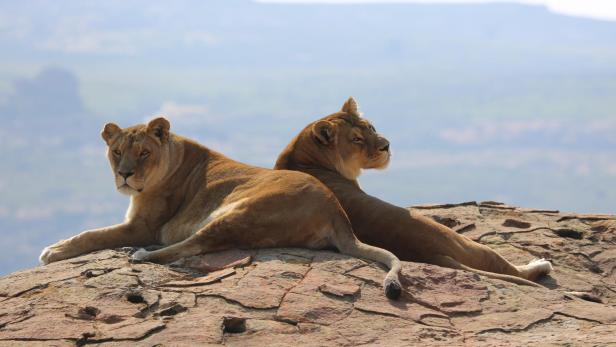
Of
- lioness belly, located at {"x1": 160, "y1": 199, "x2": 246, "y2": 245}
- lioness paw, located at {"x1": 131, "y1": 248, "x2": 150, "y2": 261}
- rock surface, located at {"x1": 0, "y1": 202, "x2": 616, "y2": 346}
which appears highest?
lioness belly, located at {"x1": 160, "y1": 199, "x2": 246, "y2": 245}

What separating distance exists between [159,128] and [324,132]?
5.80ft

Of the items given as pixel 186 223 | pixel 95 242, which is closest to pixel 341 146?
pixel 186 223

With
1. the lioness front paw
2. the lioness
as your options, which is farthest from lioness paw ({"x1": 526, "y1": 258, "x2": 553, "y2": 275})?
the lioness front paw

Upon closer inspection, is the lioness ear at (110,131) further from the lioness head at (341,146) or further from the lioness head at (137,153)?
the lioness head at (341,146)

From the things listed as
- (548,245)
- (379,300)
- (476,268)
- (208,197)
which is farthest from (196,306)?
(548,245)

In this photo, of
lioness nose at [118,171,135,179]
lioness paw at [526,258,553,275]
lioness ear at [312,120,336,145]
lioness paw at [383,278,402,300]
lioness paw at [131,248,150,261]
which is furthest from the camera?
lioness ear at [312,120,336,145]

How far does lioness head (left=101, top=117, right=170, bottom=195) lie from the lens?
10953mm

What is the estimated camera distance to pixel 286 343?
820 centimetres

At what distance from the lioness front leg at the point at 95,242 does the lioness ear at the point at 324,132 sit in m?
2.11

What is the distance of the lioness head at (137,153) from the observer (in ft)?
35.9

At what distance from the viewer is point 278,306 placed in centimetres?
883

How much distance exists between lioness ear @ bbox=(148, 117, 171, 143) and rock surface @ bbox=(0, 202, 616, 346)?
140cm

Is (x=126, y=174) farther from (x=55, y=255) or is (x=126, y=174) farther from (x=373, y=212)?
(x=373, y=212)

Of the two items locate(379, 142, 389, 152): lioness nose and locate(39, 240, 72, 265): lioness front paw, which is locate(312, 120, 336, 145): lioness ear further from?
locate(39, 240, 72, 265): lioness front paw
